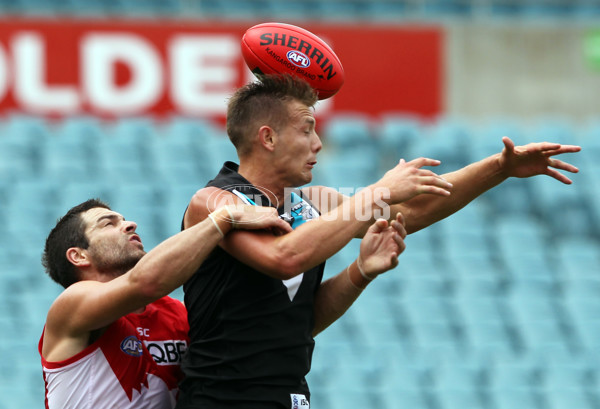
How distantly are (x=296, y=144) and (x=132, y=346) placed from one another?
1.18m

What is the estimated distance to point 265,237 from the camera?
3.79 metres

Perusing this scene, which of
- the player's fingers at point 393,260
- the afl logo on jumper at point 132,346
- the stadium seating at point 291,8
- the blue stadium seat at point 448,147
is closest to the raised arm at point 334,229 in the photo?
the player's fingers at point 393,260

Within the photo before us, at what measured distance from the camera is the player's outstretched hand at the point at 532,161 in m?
4.20

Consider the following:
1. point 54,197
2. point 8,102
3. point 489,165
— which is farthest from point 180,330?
point 8,102

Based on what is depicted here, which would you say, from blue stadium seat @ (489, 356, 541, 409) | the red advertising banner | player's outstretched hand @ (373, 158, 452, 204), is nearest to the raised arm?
player's outstretched hand @ (373, 158, 452, 204)

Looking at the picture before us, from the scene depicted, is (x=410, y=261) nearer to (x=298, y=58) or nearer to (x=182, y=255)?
(x=298, y=58)

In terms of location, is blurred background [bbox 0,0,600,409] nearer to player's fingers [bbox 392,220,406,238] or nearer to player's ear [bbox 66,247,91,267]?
player's ear [bbox 66,247,91,267]

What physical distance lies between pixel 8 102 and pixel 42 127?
806mm

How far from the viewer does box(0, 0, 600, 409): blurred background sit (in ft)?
30.3

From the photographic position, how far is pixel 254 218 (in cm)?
377

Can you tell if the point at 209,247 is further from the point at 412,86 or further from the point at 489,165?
the point at 412,86

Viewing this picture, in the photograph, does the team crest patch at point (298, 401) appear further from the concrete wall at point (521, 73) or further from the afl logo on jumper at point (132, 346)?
the concrete wall at point (521, 73)

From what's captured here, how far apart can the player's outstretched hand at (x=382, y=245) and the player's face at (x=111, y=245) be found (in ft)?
3.46

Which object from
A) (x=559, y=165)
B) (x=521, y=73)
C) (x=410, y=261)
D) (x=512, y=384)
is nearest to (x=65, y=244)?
(x=559, y=165)
